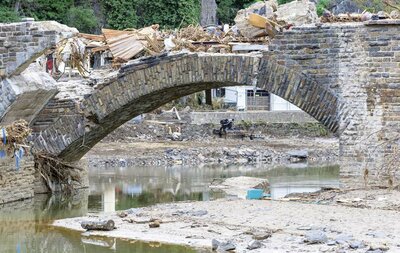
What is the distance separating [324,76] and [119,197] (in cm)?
594

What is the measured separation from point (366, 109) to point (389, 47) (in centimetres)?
117

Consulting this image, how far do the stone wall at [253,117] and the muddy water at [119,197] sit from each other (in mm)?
8984

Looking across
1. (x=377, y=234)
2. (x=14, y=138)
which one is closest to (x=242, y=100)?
(x=14, y=138)

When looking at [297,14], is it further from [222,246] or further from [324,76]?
[222,246]

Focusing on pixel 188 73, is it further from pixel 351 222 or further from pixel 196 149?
pixel 196 149

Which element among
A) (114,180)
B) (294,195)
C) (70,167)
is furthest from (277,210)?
(114,180)

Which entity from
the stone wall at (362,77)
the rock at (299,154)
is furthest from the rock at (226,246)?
the rock at (299,154)

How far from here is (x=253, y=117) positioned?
42.3 metres

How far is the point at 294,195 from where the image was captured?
2055cm

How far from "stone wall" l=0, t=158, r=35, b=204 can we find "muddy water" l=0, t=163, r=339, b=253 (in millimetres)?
184

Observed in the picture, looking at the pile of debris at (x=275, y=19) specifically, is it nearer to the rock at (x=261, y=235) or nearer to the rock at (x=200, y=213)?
the rock at (x=200, y=213)

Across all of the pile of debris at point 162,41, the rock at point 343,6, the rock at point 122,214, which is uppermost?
the rock at point 343,6

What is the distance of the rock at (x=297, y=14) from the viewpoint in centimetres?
2112

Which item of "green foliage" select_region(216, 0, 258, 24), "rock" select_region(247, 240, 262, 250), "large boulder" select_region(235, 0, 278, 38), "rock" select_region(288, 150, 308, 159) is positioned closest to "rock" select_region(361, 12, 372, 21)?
"large boulder" select_region(235, 0, 278, 38)
